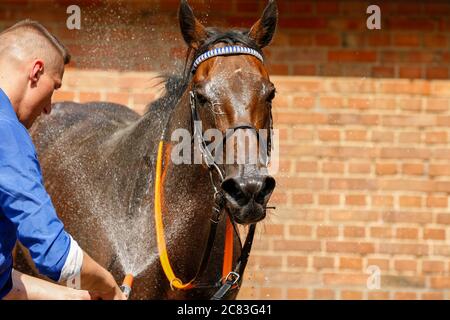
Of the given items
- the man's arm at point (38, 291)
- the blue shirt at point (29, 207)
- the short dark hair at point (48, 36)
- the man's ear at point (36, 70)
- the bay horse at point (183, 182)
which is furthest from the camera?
the bay horse at point (183, 182)

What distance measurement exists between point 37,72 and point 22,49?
0.14 metres

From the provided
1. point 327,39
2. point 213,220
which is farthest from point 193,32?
point 327,39

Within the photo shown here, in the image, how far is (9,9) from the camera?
265 inches

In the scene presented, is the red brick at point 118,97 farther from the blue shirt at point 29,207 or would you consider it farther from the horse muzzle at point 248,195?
the blue shirt at point 29,207

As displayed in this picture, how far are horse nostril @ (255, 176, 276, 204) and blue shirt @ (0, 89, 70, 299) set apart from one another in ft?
3.76

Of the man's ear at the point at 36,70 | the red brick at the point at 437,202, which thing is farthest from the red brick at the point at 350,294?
the man's ear at the point at 36,70

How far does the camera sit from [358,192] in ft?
21.6

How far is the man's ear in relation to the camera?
3.04 metres

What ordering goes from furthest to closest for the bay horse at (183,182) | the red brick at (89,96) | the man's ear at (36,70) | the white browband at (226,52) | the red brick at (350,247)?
the red brick at (89,96), the red brick at (350,247), the white browband at (226,52), the bay horse at (183,182), the man's ear at (36,70)

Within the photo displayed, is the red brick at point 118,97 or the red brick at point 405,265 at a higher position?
the red brick at point 118,97

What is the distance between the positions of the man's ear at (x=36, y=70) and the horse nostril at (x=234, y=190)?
1044 millimetres

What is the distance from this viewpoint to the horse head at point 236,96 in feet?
12.1

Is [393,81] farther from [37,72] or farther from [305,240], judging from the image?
[37,72]

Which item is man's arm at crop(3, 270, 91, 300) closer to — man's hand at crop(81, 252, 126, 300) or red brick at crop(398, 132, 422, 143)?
man's hand at crop(81, 252, 126, 300)
